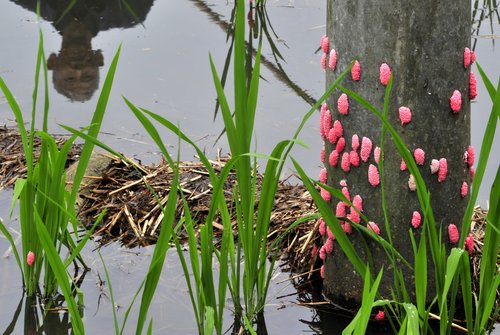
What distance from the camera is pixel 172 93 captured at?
5090 mm

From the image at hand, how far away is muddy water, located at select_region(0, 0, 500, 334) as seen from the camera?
323 cm

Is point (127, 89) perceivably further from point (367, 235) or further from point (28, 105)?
point (367, 235)

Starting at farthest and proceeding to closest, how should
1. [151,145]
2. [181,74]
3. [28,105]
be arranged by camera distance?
[181,74]
[28,105]
[151,145]

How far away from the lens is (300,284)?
3357mm

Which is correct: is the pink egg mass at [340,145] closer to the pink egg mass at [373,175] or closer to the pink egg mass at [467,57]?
the pink egg mass at [373,175]

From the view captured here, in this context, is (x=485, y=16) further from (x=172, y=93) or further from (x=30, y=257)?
(x=30, y=257)

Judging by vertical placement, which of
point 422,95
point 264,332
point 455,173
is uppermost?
point 422,95

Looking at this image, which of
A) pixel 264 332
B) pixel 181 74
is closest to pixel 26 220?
pixel 264 332

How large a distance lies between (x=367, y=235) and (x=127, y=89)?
237cm

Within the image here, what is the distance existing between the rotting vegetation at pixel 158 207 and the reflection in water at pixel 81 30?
1057 mm

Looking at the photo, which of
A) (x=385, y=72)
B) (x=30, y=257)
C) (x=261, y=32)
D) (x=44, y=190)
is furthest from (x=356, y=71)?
(x=261, y=32)

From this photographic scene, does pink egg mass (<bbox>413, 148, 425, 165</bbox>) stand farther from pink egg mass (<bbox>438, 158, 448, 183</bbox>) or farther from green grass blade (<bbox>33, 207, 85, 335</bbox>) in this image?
green grass blade (<bbox>33, 207, 85, 335</bbox>)

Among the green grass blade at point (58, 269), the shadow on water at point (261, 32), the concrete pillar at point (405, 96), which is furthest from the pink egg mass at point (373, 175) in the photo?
the shadow on water at point (261, 32)

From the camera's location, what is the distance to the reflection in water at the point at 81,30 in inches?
206
